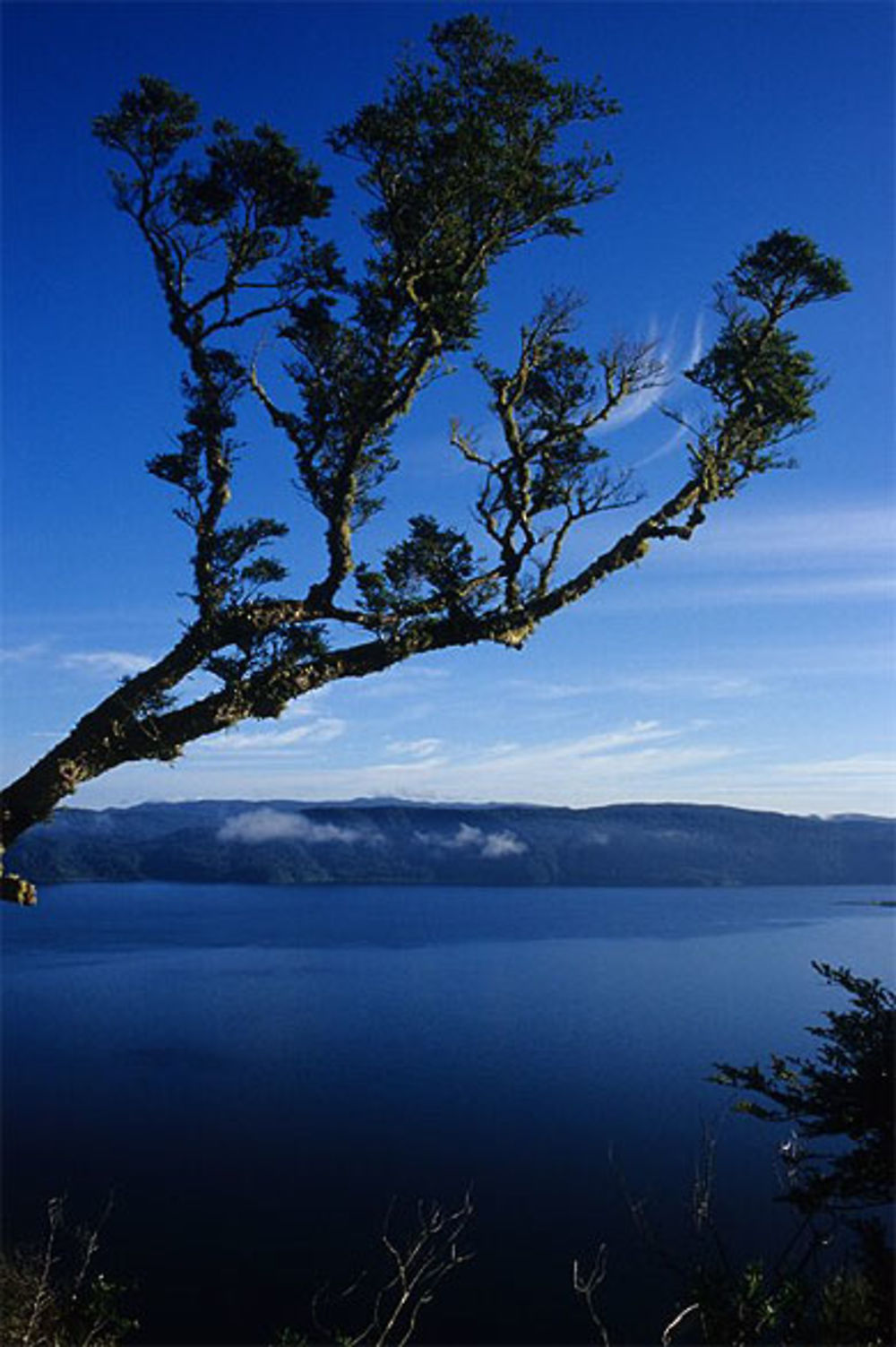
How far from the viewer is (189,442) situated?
38.3ft

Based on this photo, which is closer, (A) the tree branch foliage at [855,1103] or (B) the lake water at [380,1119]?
(A) the tree branch foliage at [855,1103]

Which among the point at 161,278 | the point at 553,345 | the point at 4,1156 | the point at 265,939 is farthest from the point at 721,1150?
the point at 265,939

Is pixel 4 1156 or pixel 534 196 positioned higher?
pixel 534 196

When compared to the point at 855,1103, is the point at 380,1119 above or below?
below

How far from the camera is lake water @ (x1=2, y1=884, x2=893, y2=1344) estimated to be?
3494 cm

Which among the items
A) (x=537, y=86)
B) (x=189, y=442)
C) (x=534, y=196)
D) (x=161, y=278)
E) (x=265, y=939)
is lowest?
(x=265, y=939)

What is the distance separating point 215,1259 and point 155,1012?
5686 cm

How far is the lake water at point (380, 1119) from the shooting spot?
115 ft

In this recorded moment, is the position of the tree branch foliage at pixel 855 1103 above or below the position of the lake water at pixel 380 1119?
above

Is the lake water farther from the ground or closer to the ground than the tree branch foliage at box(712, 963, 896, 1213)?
closer to the ground

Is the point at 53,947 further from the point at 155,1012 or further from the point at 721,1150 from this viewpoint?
the point at 721,1150

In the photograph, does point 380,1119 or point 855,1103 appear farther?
point 380,1119

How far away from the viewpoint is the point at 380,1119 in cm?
5500

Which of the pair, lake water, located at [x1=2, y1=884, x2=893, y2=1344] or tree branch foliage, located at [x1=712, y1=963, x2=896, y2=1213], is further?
lake water, located at [x1=2, y1=884, x2=893, y2=1344]
